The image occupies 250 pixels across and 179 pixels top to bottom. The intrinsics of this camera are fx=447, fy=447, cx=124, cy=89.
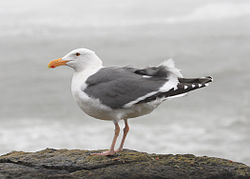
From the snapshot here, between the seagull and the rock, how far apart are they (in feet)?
1.12

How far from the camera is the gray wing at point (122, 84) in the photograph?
5.12m

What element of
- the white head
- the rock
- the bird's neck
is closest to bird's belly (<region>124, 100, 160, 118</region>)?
the rock

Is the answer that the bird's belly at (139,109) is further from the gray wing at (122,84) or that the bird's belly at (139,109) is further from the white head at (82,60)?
the white head at (82,60)

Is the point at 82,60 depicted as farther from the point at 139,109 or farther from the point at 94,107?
the point at 139,109

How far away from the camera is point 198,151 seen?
11.5 m

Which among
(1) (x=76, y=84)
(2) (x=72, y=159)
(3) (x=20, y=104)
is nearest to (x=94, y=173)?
(2) (x=72, y=159)

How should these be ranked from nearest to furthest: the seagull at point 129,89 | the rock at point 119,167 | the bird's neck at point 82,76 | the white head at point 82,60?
the rock at point 119,167 < the seagull at point 129,89 < the bird's neck at point 82,76 < the white head at point 82,60

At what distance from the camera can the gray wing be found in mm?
5125

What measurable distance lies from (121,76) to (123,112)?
16.7 inches

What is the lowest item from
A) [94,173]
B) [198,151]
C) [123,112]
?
[94,173]

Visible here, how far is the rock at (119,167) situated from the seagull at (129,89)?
342 mm

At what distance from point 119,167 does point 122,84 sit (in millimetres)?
950

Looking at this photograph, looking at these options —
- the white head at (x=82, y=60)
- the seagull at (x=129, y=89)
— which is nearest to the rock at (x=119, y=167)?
the seagull at (x=129, y=89)

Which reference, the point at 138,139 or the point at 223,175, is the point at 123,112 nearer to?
the point at 223,175
